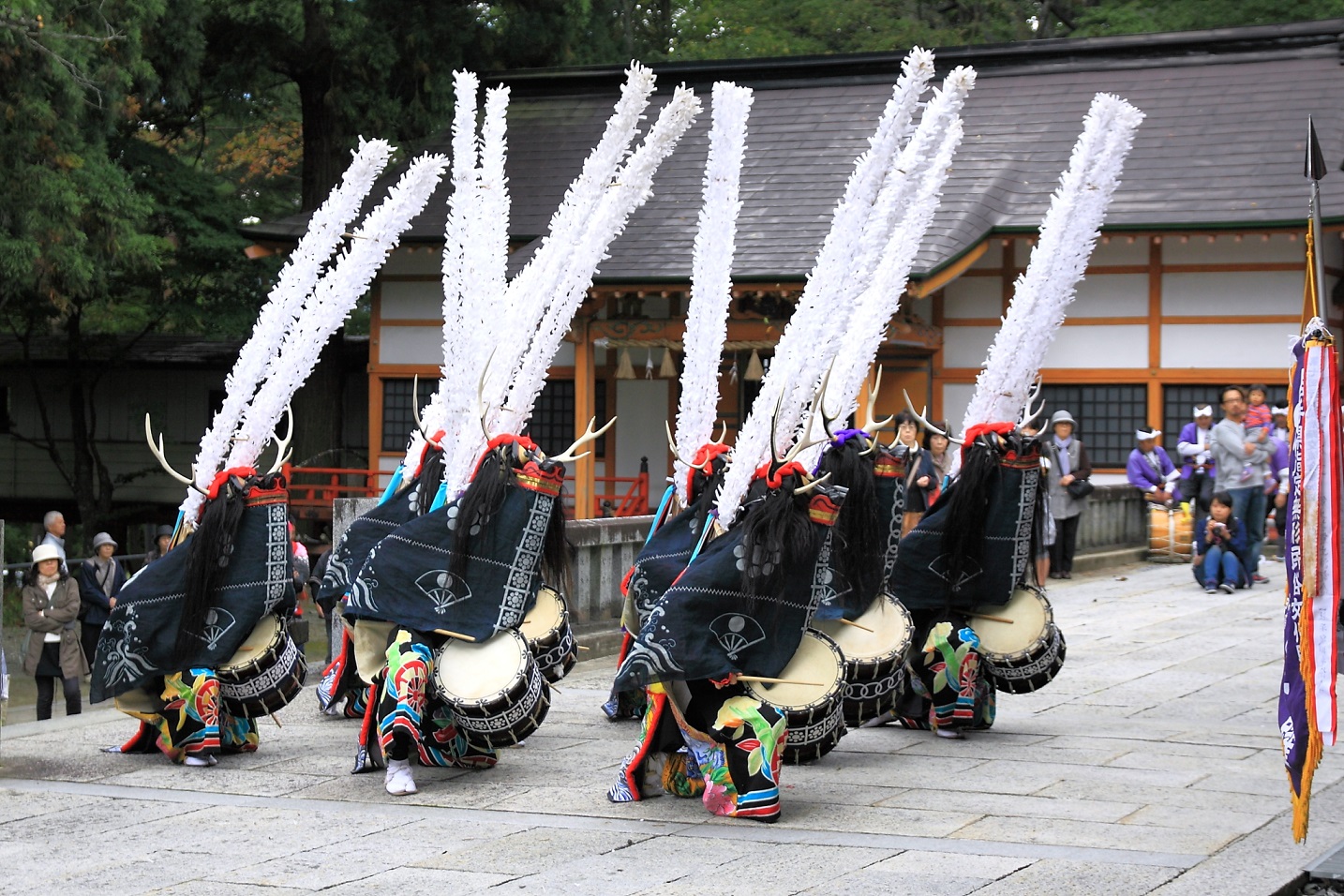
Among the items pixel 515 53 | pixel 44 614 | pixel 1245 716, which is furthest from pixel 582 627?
pixel 515 53

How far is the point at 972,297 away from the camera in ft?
62.8

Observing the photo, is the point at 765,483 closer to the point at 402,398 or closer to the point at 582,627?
the point at 582,627

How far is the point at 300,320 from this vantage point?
7.62 metres

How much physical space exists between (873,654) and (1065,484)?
798 cm

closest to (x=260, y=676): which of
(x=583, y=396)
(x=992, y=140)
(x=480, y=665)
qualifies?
(x=480, y=665)

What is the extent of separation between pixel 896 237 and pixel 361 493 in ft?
44.3

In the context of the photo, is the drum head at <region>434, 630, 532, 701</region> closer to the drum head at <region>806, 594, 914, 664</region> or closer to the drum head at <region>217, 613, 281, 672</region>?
the drum head at <region>217, 613, 281, 672</region>

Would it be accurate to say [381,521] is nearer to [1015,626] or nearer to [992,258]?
[1015,626]

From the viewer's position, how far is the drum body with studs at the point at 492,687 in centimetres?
673

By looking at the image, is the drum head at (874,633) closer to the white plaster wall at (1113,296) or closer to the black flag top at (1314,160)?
the black flag top at (1314,160)

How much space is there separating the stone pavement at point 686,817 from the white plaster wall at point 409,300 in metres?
11.9

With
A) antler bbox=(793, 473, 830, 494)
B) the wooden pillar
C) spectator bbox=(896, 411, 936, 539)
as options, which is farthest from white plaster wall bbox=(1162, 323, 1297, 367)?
antler bbox=(793, 473, 830, 494)

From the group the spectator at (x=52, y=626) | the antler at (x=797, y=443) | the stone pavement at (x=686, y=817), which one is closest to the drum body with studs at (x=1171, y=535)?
the stone pavement at (x=686, y=817)

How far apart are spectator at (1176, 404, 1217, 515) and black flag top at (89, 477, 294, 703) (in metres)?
9.61
